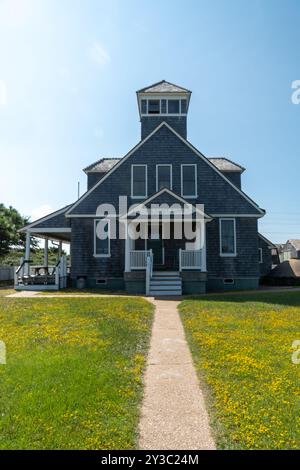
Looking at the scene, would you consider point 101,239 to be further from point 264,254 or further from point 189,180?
point 264,254

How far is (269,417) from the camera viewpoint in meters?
4.18

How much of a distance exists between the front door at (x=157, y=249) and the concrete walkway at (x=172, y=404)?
11899 mm

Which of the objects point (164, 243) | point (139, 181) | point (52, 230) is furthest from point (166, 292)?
point (52, 230)

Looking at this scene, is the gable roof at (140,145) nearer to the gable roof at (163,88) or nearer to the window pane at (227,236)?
the window pane at (227,236)

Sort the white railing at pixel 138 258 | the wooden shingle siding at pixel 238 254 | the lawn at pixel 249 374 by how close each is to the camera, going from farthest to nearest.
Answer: the wooden shingle siding at pixel 238 254 < the white railing at pixel 138 258 < the lawn at pixel 249 374

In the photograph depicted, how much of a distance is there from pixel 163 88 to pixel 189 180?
644 cm

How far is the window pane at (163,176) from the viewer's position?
20.0 meters

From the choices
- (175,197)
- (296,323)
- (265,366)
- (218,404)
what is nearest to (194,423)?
(218,404)

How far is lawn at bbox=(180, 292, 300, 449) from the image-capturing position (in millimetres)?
3875

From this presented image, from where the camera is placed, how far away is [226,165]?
24.3m

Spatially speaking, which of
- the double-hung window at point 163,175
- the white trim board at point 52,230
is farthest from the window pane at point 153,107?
the white trim board at point 52,230

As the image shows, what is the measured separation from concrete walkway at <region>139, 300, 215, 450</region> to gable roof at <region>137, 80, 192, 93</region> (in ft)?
57.7
